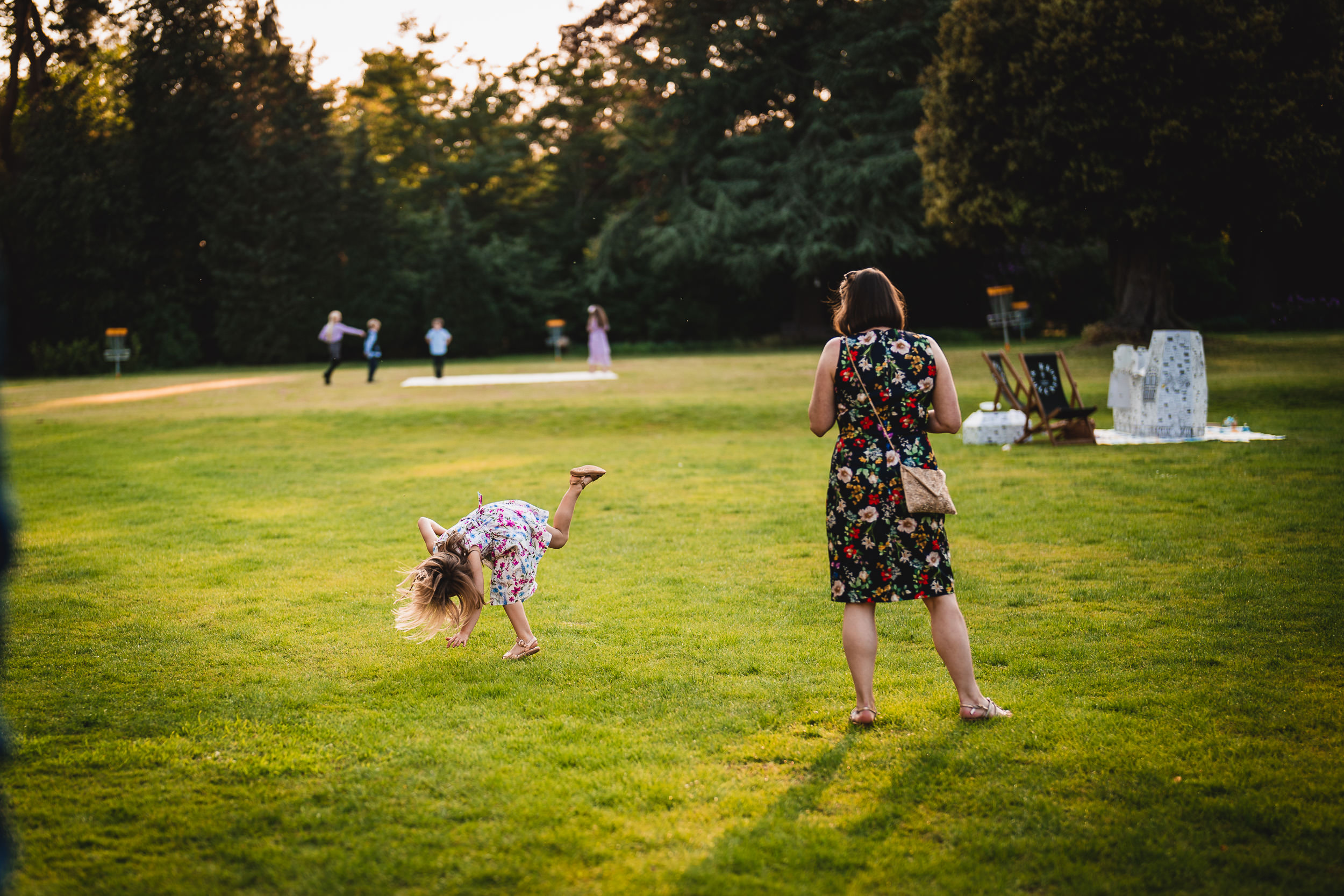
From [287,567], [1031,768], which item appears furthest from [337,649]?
[1031,768]

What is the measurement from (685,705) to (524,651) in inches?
41.1

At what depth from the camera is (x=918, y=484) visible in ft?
12.8

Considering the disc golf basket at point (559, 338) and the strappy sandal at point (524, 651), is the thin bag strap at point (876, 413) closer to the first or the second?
the strappy sandal at point (524, 651)

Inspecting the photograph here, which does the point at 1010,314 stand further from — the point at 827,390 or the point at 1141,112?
the point at 827,390

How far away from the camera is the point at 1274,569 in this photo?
251 inches

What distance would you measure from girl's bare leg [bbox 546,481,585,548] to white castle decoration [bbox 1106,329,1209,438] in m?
9.18

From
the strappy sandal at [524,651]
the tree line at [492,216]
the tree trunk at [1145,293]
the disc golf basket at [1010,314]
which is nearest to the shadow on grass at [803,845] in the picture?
the strappy sandal at [524,651]

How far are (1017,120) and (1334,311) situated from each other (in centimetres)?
1934

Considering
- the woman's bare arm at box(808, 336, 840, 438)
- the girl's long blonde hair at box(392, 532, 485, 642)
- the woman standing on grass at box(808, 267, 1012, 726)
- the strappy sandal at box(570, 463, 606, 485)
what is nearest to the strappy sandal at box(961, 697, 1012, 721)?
the woman standing on grass at box(808, 267, 1012, 726)

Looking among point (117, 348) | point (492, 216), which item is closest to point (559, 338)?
point (492, 216)

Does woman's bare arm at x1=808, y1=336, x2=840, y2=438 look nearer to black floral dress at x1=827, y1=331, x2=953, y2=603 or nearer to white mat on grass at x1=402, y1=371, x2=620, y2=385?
black floral dress at x1=827, y1=331, x2=953, y2=603

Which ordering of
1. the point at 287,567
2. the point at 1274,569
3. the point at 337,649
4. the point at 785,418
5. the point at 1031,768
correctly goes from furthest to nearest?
1. the point at 785,418
2. the point at 287,567
3. the point at 1274,569
4. the point at 337,649
5. the point at 1031,768

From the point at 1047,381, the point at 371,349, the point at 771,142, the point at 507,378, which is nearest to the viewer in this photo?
the point at 1047,381

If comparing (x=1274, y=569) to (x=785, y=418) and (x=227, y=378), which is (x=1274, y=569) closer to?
(x=785, y=418)
